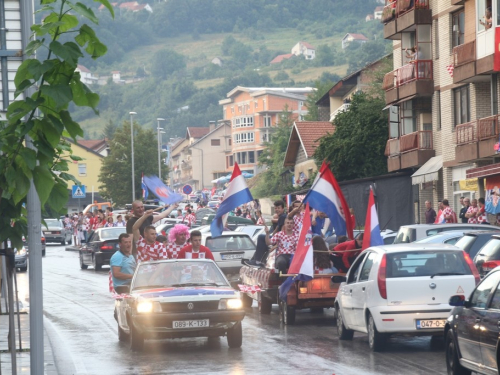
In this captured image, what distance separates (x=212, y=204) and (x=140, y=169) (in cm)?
1624

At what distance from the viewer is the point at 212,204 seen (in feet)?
350

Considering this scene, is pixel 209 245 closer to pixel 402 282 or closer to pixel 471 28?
pixel 402 282

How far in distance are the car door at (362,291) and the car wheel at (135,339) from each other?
302 cm

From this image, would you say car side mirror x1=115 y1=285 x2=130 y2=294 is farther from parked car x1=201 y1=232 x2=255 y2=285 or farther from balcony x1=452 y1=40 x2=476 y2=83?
balcony x1=452 y1=40 x2=476 y2=83

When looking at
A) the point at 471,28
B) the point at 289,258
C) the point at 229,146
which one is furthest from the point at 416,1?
the point at 229,146

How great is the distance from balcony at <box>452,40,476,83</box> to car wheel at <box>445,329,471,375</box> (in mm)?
30532

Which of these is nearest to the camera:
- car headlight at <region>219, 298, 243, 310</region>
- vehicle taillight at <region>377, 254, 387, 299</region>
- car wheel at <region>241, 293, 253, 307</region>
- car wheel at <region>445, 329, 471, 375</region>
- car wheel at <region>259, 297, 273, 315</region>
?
car wheel at <region>445, 329, 471, 375</region>

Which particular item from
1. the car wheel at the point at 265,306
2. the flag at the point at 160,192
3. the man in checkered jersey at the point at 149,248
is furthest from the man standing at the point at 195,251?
the flag at the point at 160,192

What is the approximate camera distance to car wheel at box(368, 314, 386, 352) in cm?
1506

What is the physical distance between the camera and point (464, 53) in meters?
43.2

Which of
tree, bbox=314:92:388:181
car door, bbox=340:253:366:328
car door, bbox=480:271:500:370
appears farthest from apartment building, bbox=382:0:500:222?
car door, bbox=480:271:500:370

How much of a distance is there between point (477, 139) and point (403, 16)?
11429 mm

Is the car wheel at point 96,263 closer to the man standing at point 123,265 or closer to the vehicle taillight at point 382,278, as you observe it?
the man standing at point 123,265

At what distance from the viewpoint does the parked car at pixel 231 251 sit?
2814 cm
